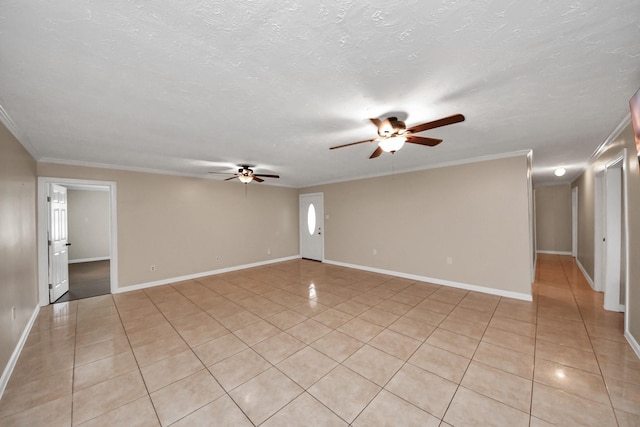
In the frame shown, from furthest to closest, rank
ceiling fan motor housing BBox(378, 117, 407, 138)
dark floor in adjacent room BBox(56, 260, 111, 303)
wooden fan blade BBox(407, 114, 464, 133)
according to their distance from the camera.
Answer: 1. dark floor in adjacent room BBox(56, 260, 111, 303)
2. ceiling fan motor housing BBox(378, 117, 407, 138)
3. wooden fan blade BBox(407, 114, 464, 133)

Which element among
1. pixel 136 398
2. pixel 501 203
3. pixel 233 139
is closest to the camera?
pixel 136 398

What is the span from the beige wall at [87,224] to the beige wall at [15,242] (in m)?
4.84

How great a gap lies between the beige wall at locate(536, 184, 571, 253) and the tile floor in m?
4.71

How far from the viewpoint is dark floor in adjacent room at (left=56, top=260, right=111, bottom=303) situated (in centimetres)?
431

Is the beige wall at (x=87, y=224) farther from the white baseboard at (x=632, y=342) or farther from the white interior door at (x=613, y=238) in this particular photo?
the white interior door at (x=613, y=238)

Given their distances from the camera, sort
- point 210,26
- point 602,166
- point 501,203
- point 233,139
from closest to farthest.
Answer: point 210,26 < point 233,139 < point 602,166 < point 501,203

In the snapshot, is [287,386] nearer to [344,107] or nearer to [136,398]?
[136,398]

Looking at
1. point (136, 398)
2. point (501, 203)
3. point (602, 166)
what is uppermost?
point (602, 166)

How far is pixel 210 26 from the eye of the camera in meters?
1.19

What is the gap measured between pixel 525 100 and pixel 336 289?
12.1 feet

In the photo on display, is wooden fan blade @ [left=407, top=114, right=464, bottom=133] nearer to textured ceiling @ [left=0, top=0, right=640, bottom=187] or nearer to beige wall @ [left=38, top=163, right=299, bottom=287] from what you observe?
textured ceiling @ [left=0, top=0, right=640, bottom=187]

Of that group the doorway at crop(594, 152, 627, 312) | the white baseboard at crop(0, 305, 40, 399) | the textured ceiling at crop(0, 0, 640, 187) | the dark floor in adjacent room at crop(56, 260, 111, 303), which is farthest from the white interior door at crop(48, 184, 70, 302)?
the doorway at crop(594, 152, 627, 312)

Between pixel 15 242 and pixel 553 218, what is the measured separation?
11.7 metres

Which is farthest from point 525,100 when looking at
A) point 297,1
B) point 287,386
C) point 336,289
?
point 336,289
